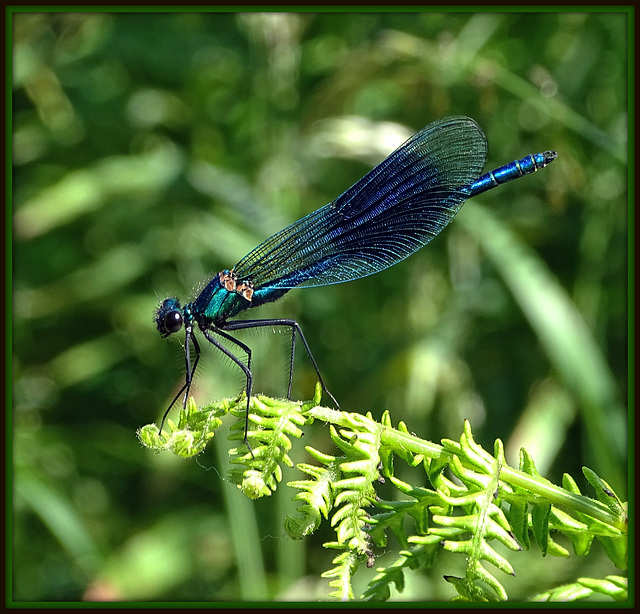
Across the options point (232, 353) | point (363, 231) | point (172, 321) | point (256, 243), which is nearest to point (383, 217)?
point (363, 231)

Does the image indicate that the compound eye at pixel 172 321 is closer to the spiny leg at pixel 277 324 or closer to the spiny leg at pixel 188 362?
the spiny leg at pixel 188 362

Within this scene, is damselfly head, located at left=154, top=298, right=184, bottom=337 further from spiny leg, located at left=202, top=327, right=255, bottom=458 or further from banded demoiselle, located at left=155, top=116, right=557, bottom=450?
spiny leg, located at left=202, top=327, right=255, bottom=458

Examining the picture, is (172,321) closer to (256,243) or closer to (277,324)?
(277,324)

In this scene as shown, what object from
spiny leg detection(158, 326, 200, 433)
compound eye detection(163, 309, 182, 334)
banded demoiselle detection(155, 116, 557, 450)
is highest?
banded demoiselle detection(155, 116, 557, 450)

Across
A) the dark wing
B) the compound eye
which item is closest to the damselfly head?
the compound eye

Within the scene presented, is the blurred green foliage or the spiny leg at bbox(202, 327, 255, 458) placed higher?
the blurred green foliage

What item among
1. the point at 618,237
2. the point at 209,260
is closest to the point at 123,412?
the point at 209,260

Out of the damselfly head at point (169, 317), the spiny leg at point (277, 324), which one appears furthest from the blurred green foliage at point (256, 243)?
the damselfly head at point (169, 317)

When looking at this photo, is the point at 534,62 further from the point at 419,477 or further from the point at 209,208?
the point at 419,477
